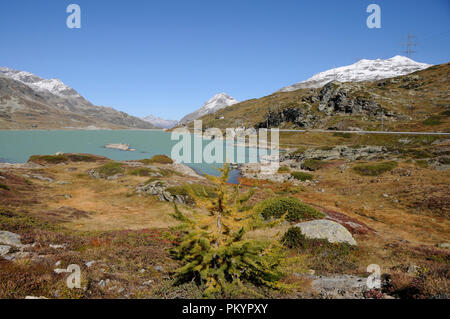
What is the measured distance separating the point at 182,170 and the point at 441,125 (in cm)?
10072

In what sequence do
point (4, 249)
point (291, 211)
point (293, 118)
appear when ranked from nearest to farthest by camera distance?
1. point (4, 249)
2. point (291, 211)
3. point (293, 118)

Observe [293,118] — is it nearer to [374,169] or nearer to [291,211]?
[374,169]

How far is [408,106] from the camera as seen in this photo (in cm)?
12594

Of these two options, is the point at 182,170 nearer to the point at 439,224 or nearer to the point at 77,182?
the point at 77,182

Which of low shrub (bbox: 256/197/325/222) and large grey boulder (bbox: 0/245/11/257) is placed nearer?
large grey boulder (bbox: 0/245/11/257)

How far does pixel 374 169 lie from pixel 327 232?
140 ft

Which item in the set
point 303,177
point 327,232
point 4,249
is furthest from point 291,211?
point 303,177

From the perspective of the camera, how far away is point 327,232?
16.3 meters

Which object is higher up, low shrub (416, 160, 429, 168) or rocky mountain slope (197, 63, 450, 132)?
rocky mountain slope (197, 63, 450, 132)

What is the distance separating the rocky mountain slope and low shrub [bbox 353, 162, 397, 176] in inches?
2226

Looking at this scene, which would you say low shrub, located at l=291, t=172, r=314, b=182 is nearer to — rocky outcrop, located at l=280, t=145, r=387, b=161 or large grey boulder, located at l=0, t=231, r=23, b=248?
rocky outcrop, located at l=280, t=145, r=387, b=161

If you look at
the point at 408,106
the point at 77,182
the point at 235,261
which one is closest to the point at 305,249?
the point at 235,261

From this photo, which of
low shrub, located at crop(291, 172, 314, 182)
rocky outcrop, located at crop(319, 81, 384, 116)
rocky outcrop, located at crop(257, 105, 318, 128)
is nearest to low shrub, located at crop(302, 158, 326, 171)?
low shrub, located at crop(291, 172, 314, 182)

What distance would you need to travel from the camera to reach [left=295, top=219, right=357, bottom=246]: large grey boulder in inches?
620
